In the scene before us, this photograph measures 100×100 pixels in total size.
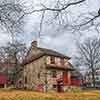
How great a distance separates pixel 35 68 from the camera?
1706 inches

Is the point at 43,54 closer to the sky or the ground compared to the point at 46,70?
closer to the sky

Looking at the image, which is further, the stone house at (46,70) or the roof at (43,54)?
the roof at (43,54)

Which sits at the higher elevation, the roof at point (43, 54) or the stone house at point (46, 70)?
the roof at point (43, 54)

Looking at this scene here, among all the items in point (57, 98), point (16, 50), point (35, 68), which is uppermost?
point (16, 50)

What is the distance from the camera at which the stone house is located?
128 feet

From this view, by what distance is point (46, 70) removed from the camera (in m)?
39.6

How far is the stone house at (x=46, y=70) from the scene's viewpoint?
128 ft

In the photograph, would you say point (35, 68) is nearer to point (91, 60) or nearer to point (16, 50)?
point (16, 50)

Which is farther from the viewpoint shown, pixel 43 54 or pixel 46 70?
pixel 43 54

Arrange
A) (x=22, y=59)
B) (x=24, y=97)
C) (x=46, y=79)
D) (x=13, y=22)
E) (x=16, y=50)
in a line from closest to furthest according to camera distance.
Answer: (x=13, y=22)
(x=24, y=97)
(x=46, y=79)
(x=16, y=50)
(x=22, y=59)

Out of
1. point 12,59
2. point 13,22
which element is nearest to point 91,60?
point 12,59

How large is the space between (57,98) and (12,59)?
1152 inches

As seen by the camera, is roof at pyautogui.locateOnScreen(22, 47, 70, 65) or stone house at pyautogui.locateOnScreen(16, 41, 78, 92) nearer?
stone house at pyautogui.locateOnScreen(16, 41, 78, 92)

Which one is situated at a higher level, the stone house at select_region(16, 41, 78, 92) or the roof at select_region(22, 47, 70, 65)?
the roof at select_region(22, 47, 70, 65)
